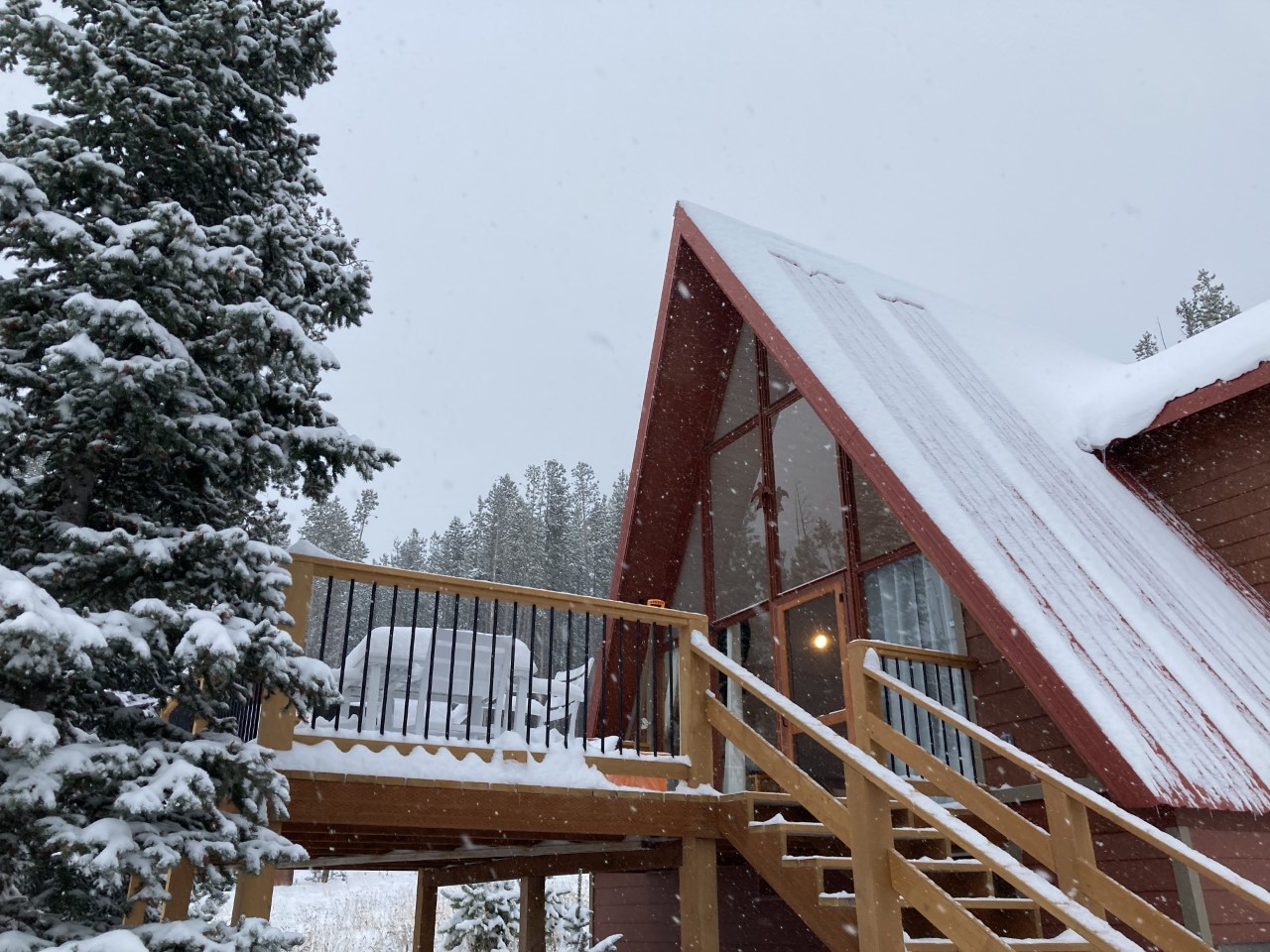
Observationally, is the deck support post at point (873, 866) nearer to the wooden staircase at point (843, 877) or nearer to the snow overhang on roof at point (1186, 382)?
the wooden staircase at point (843, 877)

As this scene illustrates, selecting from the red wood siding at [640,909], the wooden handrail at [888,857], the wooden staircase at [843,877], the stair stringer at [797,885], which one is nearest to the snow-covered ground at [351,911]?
the red wood siding at [640,909]

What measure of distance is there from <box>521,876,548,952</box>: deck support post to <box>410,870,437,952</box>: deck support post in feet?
2.37

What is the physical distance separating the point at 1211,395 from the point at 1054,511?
4.82 ft

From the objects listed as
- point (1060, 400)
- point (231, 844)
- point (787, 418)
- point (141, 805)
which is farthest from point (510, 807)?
point (1060, 400)

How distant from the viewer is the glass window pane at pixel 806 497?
348 inches

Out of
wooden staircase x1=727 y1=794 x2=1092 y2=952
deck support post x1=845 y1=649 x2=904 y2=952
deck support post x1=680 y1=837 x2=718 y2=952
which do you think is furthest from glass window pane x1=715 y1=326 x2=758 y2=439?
deck support post x1=845 y1=649 x2=904 y2=952

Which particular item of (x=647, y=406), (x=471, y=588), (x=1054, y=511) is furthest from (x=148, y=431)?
(x=647, y=406)

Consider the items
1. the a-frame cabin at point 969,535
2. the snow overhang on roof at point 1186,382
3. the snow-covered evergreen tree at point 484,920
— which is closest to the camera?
the a-frame cabin at point 969,535

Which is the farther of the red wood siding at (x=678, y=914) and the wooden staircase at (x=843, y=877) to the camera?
the red wood siding at (x=678, y=914)

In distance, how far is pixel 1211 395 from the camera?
7676mm

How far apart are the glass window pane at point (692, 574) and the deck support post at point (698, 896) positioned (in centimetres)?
443

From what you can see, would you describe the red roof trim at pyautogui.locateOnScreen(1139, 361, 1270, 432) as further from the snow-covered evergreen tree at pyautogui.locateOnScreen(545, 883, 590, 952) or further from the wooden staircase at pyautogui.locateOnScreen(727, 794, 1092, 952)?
the snow-covered evergreen tree at pyautogui.locateOnScreen(545, 883, 590, 952)

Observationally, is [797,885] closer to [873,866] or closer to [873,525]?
[873,866]

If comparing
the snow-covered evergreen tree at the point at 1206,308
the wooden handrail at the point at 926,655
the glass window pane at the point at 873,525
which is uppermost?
the snow-covered evergreen tree at the point at 1206,308
